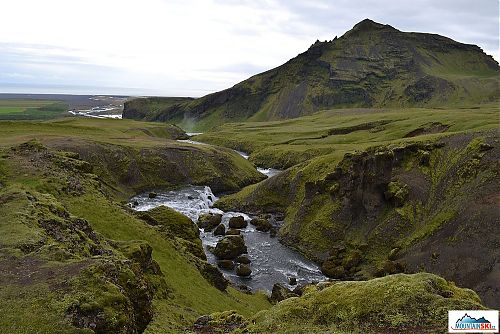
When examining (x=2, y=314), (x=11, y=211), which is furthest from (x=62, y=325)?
(x=11, y=211)

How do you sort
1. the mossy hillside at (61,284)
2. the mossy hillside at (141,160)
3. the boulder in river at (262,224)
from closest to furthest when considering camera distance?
the mossy hillside at (61,284) → the boulder in river at (262,224) → the mossy hillside at (141,160)

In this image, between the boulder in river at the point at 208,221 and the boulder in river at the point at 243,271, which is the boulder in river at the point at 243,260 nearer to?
the boulder in river at the point at 243,271

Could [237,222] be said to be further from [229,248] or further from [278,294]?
[278,294]

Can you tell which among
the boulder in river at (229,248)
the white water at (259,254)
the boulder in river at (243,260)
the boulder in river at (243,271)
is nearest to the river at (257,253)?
the white water at (259,254)

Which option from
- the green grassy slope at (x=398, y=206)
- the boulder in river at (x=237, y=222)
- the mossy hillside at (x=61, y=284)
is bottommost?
the boulder in river at (x=237, y=222)

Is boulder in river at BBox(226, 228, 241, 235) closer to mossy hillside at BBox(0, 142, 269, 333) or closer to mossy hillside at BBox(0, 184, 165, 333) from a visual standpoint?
mossy hillside at BBox(0, 142, 269, 333)

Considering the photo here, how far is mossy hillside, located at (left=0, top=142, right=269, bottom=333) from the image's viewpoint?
1800 centimetres

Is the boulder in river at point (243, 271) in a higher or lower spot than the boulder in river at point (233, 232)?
lower

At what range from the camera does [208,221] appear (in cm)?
7381

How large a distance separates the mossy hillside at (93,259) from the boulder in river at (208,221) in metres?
21.1

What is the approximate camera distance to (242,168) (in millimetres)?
112812

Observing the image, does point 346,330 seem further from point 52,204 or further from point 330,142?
point 330,142

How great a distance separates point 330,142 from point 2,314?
417 ft

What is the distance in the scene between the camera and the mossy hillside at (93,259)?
18.0 m
